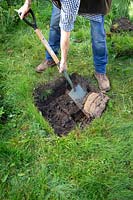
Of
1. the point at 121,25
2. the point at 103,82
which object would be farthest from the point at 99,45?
the point at 121,25

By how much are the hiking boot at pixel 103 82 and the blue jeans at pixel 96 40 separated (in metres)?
0.04

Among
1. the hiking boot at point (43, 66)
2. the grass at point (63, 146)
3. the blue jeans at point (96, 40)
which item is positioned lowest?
the grass at point (63, 146)

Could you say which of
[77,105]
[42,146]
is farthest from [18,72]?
[42,146]

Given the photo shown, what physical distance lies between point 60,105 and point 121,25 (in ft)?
5.57

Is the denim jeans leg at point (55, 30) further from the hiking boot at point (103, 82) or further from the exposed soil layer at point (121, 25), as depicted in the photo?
the exposed soil layer at point (121, 25)

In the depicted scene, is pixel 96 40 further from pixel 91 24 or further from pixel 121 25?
pixel 121 25

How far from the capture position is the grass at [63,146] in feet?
10.7

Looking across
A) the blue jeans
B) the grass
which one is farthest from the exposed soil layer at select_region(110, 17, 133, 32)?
the blue jeans

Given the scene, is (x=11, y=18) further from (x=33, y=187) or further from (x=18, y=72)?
(x=33, y=187)

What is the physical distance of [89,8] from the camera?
3627mm

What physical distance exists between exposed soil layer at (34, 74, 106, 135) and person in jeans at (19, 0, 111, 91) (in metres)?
0.26

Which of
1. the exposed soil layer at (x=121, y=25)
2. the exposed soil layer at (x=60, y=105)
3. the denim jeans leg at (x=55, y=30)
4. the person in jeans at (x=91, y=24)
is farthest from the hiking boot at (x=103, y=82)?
the exposed soil layer at (x=121, y=25)

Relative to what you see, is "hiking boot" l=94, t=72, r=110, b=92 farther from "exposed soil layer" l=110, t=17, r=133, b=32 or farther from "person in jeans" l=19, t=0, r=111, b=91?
"exposed soil layer" l=110, t=17, r=133, b=32

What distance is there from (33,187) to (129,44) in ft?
7.20
